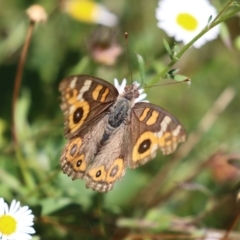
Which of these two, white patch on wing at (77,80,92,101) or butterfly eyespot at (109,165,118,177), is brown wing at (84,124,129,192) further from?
white patch on wing at (77,80,92,101)

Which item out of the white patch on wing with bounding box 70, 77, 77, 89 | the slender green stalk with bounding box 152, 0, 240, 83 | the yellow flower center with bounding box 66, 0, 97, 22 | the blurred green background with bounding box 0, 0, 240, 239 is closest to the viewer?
the slender green stalk with bounding box 152, 0, 240, 83

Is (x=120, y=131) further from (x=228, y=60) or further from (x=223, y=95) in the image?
(x=228, y=60)

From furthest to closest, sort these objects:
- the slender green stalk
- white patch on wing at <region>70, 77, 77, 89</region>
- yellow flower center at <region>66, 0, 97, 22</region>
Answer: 1. yellow flower center at <region>66, 0, 97, 22</region>
2. white patch on wing at <region>70, 77, 77, 89</region>
3. the slender green stalk

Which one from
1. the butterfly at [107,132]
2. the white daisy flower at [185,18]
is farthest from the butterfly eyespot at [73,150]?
the white daisy flower at [185,18]

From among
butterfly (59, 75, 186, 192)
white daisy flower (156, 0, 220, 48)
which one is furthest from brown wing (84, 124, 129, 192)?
white daisy flower (156, 0, 220, 48)

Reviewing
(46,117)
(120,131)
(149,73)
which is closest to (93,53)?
(149,73)

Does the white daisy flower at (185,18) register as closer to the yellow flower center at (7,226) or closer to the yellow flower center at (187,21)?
the yellow flower center at (187,21)

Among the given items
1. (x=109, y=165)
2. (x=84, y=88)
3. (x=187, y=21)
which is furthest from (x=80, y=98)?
(x=187, y=21)
